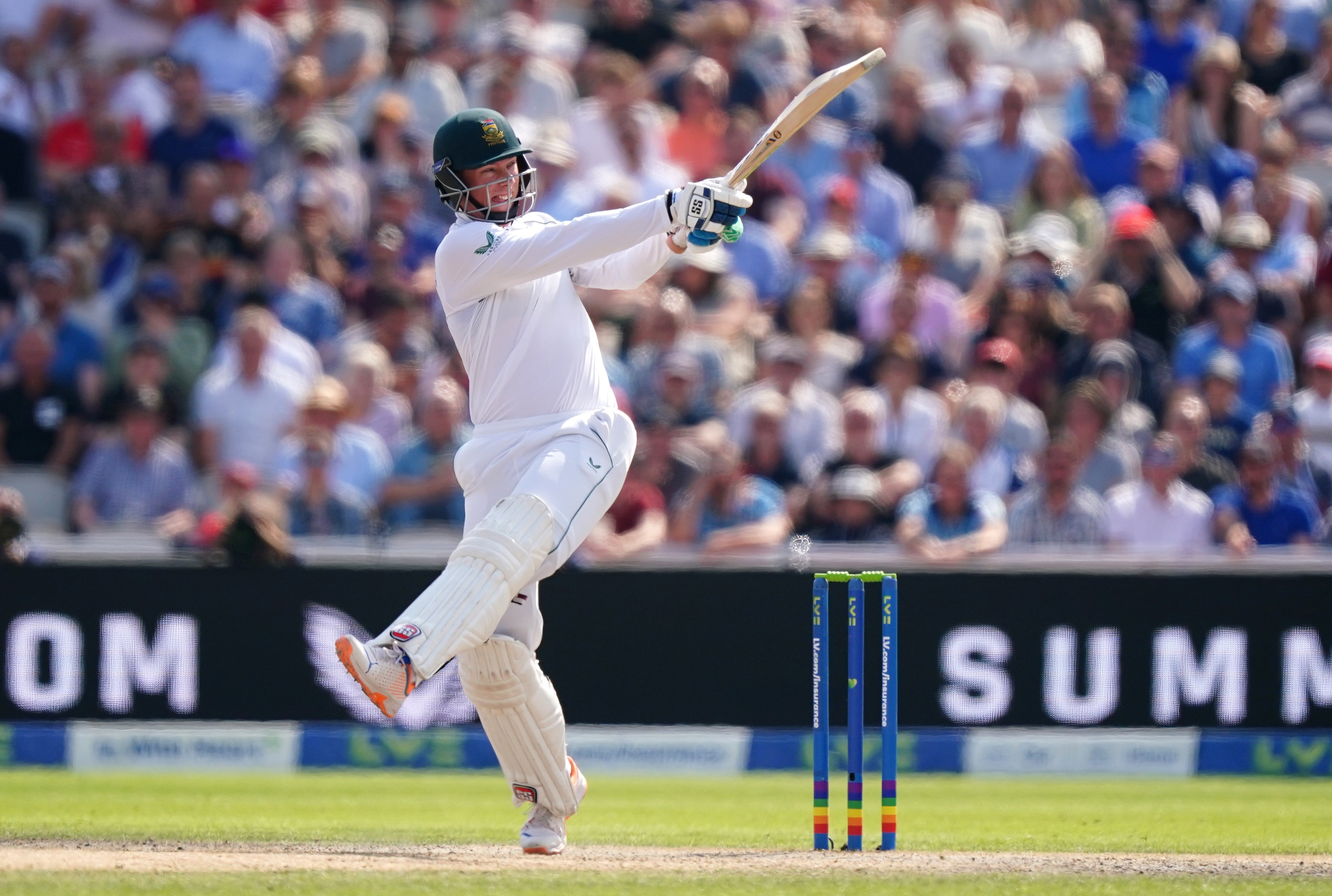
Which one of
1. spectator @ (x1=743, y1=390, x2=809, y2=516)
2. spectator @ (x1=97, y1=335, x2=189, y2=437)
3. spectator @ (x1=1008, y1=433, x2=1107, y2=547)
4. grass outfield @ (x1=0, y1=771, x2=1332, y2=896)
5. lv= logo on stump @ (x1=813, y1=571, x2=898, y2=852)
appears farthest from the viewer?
spectator @ (x1=97, y1=335, x2=189, y2=437)

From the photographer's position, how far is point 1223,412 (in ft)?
34.8

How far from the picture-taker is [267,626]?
31.8 ft

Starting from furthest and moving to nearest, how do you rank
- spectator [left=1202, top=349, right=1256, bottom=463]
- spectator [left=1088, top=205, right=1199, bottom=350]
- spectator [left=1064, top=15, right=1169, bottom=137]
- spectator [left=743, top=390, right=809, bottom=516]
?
spectator [left=1064, top=15, right=1169, bottom=137] → spectator [left=1088, top=205, right=1199, bottom=350] → spectator [left=1202, top=349, right=1256, bottom=463] → spectator [left=743, top=390, right=809, bottom=516]

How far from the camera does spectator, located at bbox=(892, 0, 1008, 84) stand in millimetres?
13328

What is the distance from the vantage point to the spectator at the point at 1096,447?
1032 centimetres

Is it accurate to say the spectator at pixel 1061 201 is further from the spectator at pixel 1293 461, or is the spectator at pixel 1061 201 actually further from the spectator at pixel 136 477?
the spectator at pixel 136 477

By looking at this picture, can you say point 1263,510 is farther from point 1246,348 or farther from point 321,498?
point 321,498

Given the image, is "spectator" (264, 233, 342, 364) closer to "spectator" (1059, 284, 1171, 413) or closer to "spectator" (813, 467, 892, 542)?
"spectator" (813, 467, 892, 542)

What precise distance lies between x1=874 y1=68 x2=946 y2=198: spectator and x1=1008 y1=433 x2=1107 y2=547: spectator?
3108 mm

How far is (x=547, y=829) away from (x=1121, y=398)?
18.3 feet

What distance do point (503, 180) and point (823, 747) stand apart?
6.25ft

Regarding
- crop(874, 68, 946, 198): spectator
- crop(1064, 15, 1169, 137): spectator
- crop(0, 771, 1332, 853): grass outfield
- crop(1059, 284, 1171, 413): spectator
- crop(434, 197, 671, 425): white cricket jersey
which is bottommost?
crop(0, 771, 1332, 853): grass outfield

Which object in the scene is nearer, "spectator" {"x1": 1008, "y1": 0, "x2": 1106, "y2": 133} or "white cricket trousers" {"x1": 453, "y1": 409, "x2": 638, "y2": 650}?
"white cricket trousers" {"x1": 453, "y1": 409, "x2": 638, "y2": 650}

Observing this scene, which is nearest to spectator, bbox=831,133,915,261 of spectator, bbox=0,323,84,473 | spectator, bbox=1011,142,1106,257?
spectator, bbox=1011,142,1106,257
